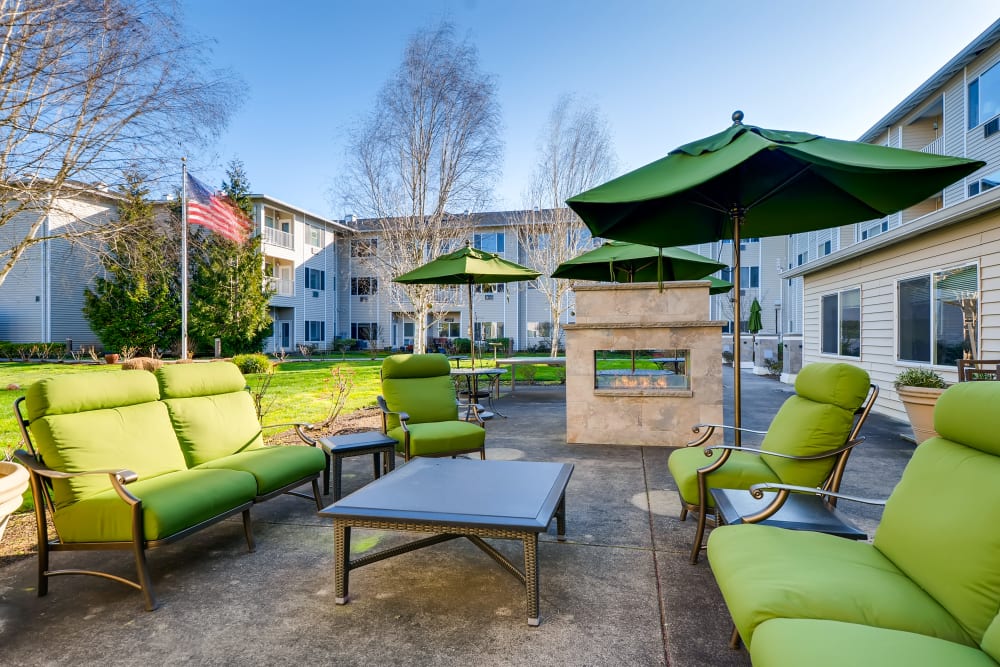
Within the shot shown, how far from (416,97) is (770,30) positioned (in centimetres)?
894

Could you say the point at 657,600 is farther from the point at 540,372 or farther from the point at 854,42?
the point at 540,372

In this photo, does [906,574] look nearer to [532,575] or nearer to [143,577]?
[532,575]

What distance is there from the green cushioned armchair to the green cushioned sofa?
2782mm

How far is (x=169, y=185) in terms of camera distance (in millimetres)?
7145

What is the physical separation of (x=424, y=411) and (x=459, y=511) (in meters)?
2.74

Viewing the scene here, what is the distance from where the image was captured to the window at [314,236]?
28.5 metres

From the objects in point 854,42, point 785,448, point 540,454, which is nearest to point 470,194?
point 854,42

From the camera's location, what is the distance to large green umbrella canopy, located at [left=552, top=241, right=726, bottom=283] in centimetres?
751

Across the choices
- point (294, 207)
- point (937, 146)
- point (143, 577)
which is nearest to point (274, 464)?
point (143, 577)

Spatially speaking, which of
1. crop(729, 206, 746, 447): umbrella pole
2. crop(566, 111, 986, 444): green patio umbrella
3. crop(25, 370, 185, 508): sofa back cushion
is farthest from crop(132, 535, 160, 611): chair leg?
crop(729, 206, 746, 447): umbrella pole

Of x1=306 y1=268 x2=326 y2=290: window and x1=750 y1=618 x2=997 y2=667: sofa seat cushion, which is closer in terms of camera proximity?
x1=750 y1=618 x2=997 y2=667: sofa seat cushion

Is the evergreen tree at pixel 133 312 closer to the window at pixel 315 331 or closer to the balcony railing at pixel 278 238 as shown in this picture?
the balcony railing at pixel 278 238

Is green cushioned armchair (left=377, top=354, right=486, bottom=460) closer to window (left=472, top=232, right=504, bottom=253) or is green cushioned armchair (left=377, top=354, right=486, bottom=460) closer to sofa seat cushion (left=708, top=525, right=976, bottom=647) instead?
sofa seat cushion (left=708, top=525, right=976, bottom=647)

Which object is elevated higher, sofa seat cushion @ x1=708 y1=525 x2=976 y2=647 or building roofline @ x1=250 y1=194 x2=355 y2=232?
building roofline @ x1=250 y1=194 x2=355 y2=232
